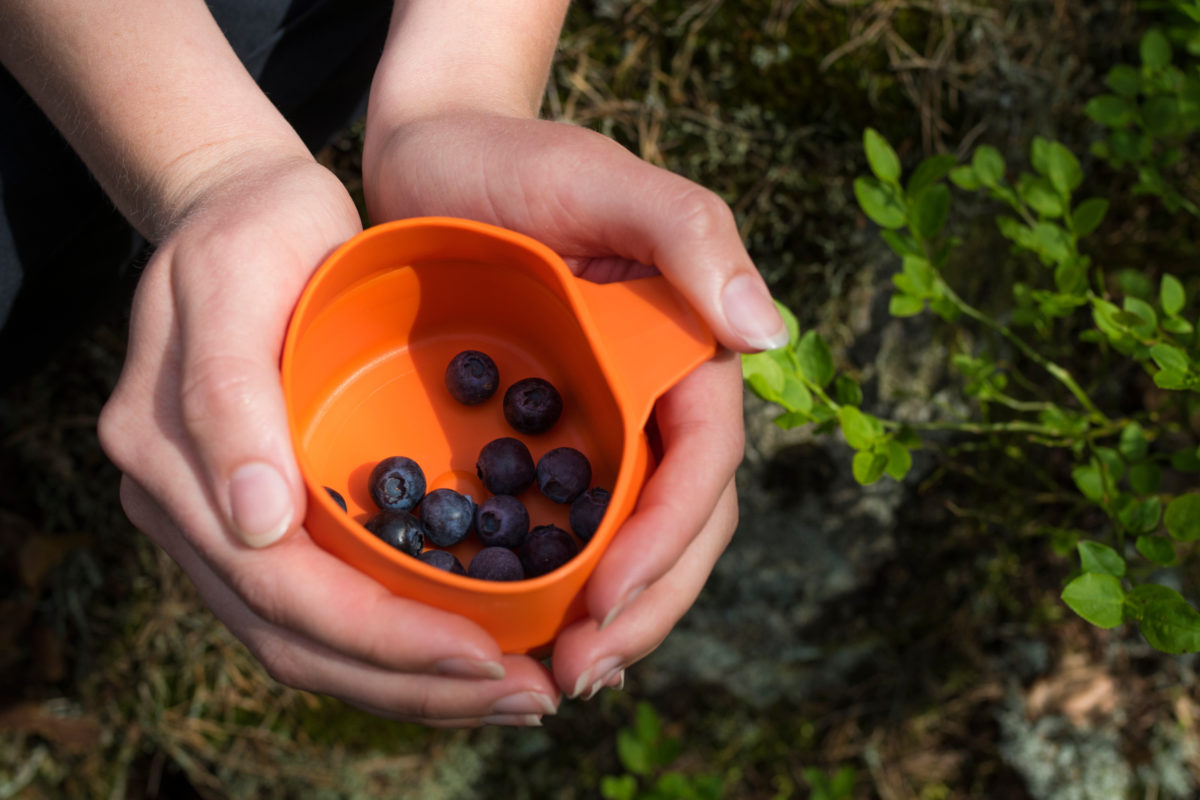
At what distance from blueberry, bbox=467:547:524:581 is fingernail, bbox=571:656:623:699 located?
0.18 metres

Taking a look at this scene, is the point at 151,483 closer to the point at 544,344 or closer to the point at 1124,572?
the point at 544,344

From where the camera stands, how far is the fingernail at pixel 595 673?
1145 mm

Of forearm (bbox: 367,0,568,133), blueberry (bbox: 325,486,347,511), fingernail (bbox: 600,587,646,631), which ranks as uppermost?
forearm (bbox: 367,0,568,133)

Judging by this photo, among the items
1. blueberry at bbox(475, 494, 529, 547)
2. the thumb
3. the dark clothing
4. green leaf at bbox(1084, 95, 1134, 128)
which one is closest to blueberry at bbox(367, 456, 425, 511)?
blueberry at bbox(475, 494, 529, 547)

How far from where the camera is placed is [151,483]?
3.83 feet

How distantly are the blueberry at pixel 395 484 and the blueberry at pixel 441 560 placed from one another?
8cm

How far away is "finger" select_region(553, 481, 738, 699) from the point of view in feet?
3.75

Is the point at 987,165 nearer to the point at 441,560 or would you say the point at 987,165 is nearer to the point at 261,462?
the point at 441,560

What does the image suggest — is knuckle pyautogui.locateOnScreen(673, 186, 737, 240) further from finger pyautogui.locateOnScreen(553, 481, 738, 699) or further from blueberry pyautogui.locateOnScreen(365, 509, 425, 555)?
blueberry pyautogui.locateOnScreen(365, 509, 425, 555)

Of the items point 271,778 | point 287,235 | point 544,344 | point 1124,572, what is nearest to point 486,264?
point 544,344

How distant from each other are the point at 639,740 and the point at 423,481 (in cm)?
123

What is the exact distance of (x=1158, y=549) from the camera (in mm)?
1283

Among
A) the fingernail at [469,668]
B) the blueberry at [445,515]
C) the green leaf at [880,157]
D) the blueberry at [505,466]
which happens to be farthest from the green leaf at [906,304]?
the fingernail at [469,668]

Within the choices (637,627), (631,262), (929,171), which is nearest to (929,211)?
(929,171)
